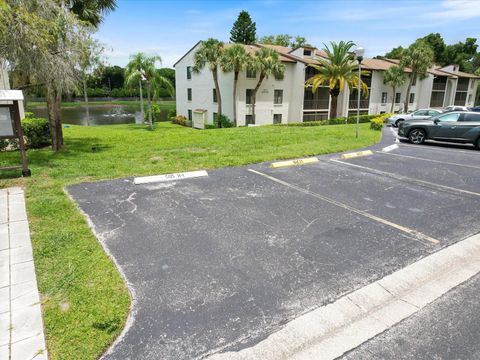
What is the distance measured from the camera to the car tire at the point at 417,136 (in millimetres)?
15096

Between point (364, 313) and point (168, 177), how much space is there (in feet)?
20.0

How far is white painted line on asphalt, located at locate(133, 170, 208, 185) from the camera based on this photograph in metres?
8.19

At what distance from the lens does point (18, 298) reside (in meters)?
3.63

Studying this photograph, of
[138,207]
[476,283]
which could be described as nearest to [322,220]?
[476,283]

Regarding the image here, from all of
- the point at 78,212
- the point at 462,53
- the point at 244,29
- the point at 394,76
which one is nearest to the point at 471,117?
the point at 78,212

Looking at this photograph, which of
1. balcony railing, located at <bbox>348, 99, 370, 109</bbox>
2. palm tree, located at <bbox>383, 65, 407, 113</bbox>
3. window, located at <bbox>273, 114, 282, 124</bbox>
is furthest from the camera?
palm tree, located at <bbox>383, 65, 407, 113</bbox>

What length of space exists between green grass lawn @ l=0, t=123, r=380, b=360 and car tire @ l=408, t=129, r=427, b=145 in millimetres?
1989

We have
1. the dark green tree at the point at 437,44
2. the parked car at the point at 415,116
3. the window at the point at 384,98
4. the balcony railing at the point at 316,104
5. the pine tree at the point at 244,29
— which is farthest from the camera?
the dark green tree at the point at 437,44

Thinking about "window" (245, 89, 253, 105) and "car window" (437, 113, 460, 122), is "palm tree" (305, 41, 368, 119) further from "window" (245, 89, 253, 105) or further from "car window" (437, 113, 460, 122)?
"car window" (437, 113, 460, 122)

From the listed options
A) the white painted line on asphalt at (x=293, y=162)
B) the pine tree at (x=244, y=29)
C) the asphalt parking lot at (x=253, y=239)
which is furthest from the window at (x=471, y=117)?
the pine tree at (x=244, y=29)

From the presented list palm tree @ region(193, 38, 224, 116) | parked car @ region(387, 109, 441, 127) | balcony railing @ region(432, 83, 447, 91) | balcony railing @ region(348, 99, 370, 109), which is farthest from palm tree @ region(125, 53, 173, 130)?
balcony railing @ region(432, 83, 447, 91)

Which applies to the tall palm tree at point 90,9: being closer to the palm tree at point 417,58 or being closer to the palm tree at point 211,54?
the palm tree at point 211,54

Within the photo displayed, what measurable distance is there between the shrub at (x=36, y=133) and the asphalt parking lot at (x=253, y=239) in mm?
6957

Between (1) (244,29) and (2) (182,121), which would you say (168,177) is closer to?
(2) (182,121)
